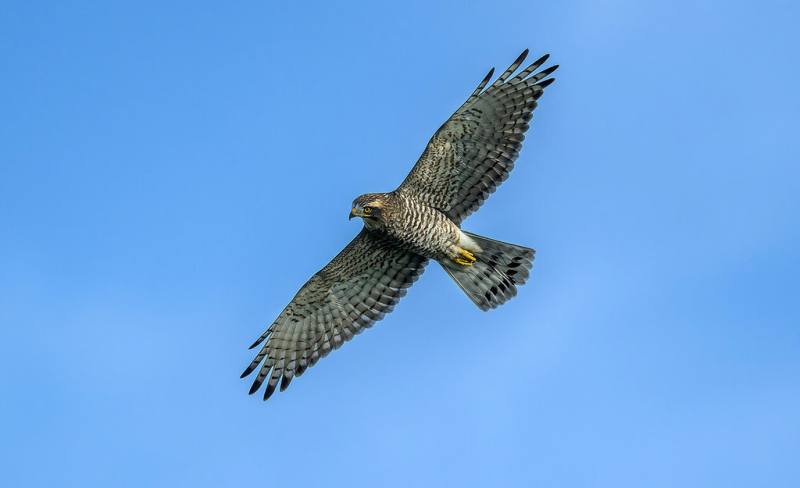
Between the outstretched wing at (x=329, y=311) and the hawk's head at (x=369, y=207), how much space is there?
125cm

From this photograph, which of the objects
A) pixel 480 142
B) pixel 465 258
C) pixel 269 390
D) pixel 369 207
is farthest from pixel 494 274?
pixel 269 390

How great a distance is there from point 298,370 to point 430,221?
2.63 m

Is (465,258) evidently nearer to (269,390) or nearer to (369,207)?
(369,207)

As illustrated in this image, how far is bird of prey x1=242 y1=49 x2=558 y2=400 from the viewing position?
15070 mm

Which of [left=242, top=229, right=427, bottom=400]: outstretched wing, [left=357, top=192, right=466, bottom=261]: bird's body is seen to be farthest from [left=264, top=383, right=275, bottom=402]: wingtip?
[left=357, top=192, right=466, bottom=261]: bird's body

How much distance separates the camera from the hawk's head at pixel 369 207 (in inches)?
582

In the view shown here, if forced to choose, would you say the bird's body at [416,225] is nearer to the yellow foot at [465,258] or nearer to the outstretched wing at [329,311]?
the yellow foot at [465,258]

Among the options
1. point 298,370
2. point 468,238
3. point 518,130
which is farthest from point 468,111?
point 298,370

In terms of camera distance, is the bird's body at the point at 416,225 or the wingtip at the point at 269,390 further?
the wingtip at the point at 269,390

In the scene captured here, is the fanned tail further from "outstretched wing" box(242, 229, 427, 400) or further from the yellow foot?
"outstretched wing" box(242, 229, 427, 400)

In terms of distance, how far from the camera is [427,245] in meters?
15.4

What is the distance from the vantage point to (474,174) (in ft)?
50.4

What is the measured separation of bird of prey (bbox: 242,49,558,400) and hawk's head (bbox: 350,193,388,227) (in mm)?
12

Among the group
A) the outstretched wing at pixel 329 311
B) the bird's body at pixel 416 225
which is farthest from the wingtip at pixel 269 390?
the bird's body at pixel 416 225
